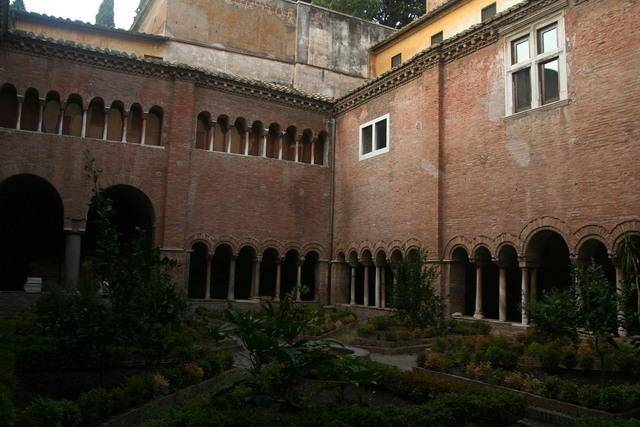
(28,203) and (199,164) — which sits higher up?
(199,164)

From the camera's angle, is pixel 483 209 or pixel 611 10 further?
pixel 483 209

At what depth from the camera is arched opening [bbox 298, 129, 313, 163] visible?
2410 centimetres

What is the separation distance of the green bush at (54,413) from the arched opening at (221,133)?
16105mm

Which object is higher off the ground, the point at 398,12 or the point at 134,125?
the point at 398,12

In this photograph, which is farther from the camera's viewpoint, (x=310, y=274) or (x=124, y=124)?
(x=310, y=274)

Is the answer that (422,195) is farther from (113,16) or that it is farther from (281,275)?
(113,16)

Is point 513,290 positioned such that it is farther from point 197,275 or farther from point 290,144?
point 197,275

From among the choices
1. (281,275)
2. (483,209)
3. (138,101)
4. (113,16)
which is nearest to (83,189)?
(138,101)

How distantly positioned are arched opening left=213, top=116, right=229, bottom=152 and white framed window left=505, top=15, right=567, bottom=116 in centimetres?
1092

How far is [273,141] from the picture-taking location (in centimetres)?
2361

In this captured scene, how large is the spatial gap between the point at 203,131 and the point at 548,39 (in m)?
12.8

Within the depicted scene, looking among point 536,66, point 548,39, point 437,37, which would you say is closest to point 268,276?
point 437,37

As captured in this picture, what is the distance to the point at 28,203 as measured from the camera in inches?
891

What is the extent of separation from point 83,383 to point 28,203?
1598cm
